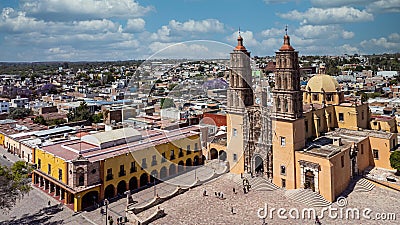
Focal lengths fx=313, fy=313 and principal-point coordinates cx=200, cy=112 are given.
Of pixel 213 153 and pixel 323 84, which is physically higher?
pixel 323 84

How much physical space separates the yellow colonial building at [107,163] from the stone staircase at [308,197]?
11.7 m

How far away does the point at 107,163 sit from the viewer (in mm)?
24875

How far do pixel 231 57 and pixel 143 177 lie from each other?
44.1 ft

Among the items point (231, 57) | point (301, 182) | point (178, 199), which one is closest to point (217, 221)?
point (178, 199)

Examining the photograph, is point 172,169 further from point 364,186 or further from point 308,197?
point 364,186

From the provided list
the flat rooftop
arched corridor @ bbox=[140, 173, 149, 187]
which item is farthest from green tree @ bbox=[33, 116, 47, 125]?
arched corridor @ bbox=[140, 173, 149, 187]

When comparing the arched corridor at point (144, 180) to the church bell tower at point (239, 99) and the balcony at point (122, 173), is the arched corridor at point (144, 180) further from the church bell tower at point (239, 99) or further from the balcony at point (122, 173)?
the church bell tower at point (239, 99)

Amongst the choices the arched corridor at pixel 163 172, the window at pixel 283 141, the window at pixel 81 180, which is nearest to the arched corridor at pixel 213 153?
the arched corridor at pixel 163 172

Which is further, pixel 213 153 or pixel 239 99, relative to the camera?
pixel 213 153

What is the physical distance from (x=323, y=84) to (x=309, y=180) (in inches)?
456

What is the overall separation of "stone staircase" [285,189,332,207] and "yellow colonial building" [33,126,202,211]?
11749 millimetres

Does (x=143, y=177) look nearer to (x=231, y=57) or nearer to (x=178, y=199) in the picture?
(x=178, y=199)

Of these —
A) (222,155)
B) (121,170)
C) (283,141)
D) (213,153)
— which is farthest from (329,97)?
(121,170)

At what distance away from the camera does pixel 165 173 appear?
1172 inches
